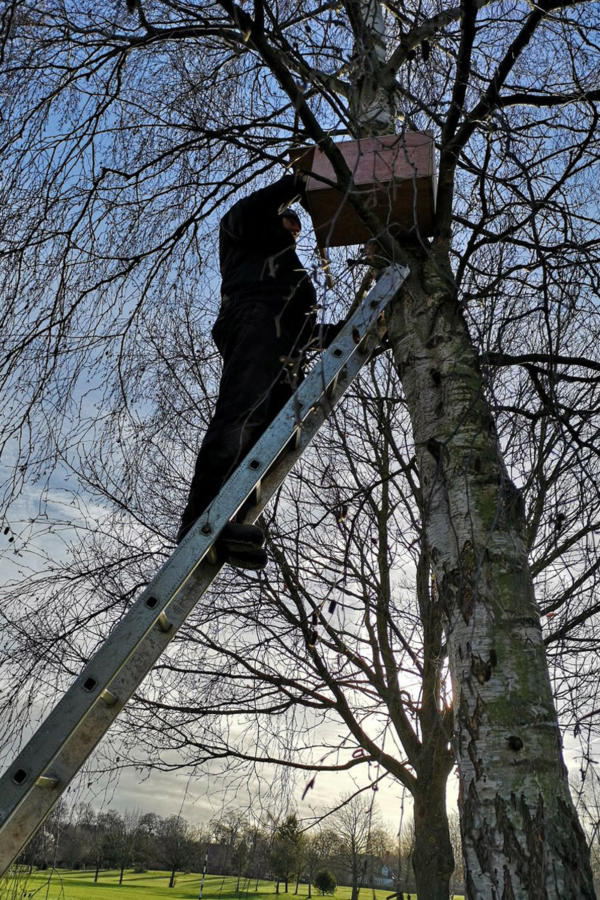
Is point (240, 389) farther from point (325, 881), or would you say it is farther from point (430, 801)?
point (325, 881)

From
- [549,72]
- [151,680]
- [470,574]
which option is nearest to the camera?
[470,574]

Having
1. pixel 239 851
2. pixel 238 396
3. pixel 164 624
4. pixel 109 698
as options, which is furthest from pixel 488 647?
pixel 239 851

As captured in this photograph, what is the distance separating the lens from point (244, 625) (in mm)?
6754

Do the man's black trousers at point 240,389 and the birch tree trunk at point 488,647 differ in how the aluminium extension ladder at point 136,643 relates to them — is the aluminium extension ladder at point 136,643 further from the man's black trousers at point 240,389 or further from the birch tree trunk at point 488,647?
the birch tree trunk at point 488,647

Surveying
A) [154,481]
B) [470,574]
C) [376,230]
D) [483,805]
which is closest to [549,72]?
[376,230]

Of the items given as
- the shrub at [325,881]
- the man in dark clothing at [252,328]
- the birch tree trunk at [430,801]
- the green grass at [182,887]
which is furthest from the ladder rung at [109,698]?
the shrub at [325,881]

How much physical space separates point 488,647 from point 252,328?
1729 mm

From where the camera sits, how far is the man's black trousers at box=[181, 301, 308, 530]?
2.64 metres

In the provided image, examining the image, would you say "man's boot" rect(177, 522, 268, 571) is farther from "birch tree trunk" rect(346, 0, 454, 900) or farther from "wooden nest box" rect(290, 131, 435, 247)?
"birch tree trunk" rect(346, 0, 454, 900)

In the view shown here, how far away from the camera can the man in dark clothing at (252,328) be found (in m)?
2.65

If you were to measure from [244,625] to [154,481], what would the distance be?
181cm

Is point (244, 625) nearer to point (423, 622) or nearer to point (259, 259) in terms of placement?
point (423, 622)

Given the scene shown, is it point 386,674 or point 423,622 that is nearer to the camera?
point 423,622

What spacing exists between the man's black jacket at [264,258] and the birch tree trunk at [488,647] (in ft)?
2.73
